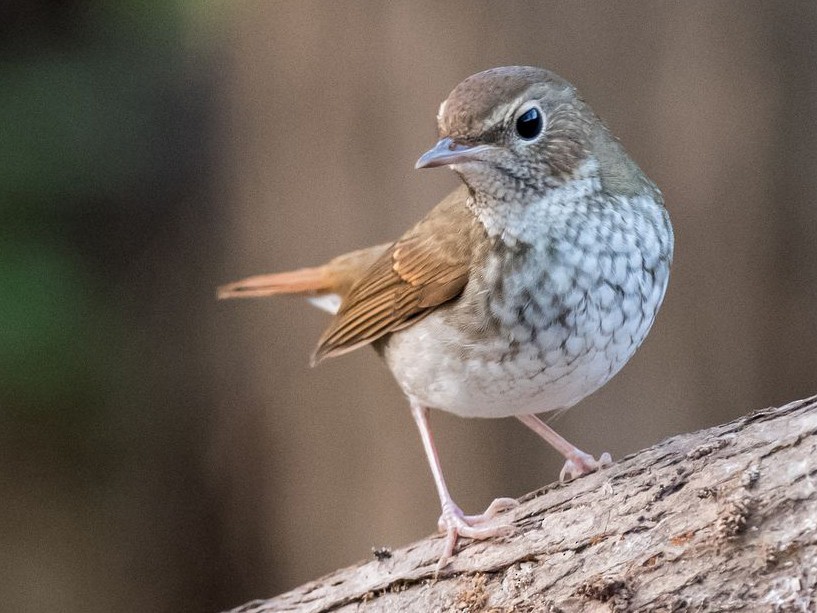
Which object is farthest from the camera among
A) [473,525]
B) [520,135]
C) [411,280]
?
[411,280]

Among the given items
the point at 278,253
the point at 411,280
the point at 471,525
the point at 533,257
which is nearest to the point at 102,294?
the point at 278,253

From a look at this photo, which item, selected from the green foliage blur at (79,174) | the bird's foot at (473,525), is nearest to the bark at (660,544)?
the bird's foot at (473,525)

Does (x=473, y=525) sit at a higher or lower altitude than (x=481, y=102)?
lower

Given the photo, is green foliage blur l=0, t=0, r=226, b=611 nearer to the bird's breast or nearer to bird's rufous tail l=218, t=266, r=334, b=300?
bird's rufous tail l=218, t=266, r=334, b=300

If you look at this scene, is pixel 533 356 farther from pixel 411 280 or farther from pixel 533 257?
pixel 411 280

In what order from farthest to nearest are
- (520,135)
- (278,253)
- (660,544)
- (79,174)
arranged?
(278,253)
(79,174)
(520,135)
(660,544)

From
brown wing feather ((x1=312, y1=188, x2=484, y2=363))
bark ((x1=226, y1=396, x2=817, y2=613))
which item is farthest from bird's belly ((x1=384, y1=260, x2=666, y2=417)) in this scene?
bark ((x1=226, y1=396, x2=817, y2=613))
